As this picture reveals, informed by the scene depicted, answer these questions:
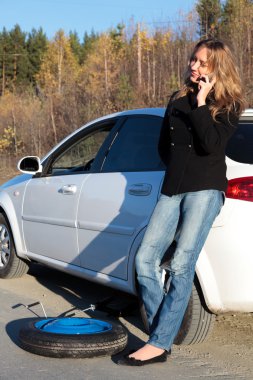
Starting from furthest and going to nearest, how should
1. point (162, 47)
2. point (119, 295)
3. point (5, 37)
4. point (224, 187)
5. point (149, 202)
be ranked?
point (5, 37), point (162, 47), point (119, 295), point (149, 202), point (224, 187)

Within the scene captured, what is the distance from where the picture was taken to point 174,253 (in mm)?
3676

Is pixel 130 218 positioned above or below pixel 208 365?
above

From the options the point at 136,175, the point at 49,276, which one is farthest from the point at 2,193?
the point at 136,175

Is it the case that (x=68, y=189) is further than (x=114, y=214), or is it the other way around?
(x=68, y=189)

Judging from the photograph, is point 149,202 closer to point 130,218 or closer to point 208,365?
point 130,218

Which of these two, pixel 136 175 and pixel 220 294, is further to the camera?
pixel 136 175

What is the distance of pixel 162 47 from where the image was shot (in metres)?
26.5

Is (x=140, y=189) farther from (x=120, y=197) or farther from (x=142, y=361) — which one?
(x=142, y=361)

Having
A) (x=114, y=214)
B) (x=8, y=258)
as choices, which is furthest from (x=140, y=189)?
(x=8, y=258)

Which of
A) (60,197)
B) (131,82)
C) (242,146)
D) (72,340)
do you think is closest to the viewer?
(72,340)

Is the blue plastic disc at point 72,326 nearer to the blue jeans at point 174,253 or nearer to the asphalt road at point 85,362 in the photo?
the asphalt road at point 85,362

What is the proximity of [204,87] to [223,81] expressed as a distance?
155 mm

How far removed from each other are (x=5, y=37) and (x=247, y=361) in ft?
238

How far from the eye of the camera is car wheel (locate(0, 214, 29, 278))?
637cm
